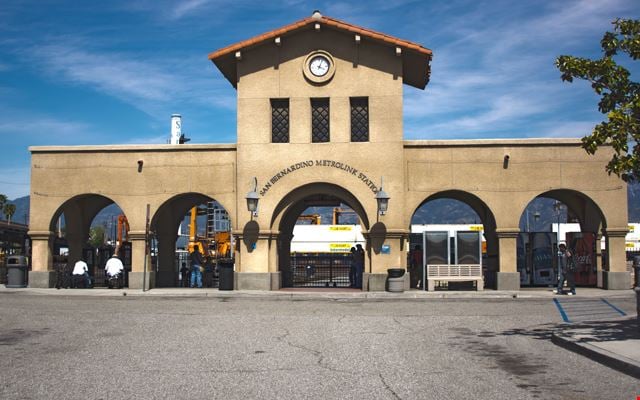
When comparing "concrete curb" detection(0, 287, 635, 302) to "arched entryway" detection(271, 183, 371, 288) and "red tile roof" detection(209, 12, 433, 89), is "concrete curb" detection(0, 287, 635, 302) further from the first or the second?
"red tile roof" detection(209, 12, 433, 89)

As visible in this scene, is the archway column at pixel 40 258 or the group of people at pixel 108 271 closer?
the archway column at pixel 40 258

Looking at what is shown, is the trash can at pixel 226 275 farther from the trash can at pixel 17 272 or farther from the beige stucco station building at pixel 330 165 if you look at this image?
the trash can at pixel 17 272

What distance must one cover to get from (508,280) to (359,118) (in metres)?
8.23

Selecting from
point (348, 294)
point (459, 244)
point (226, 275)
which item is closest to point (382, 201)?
point (348, 294)

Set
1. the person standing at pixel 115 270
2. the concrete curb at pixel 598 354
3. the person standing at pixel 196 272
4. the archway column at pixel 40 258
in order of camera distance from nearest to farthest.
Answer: the concrete curb at pixel 598 354, the archway column at pixel 40 258, the person standing at pixel 115 270, the person standing at pixel 196 272

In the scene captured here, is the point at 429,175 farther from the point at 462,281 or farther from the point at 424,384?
the point at 424,384

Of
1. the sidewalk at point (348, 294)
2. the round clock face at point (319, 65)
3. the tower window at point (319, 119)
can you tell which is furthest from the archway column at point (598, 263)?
the round clock face at point (319, 65)

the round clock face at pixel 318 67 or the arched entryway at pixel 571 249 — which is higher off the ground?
the round clock face at pixel 318 67

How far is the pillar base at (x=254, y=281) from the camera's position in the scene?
26.9 m

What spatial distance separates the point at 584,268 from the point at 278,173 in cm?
1297

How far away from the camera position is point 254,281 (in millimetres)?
26953

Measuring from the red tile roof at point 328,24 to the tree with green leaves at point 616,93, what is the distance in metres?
13.8

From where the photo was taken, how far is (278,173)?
89.1ft

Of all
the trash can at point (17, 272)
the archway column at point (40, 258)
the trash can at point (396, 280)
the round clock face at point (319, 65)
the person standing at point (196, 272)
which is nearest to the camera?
the trash can at point (396, 280)
